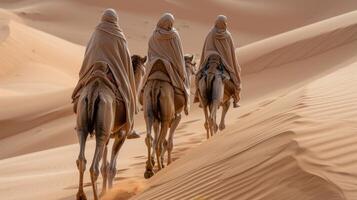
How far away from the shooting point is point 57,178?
12984mm

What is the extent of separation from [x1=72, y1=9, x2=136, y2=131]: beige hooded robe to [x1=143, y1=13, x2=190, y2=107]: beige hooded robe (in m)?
1.28

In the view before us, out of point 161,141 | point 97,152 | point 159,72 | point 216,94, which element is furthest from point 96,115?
point 216,94

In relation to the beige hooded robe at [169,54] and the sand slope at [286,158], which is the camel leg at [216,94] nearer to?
the beige hooded robe at [169,54]

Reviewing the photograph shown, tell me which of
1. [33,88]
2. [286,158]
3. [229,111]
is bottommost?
[33,88]

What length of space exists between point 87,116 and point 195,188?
253cm

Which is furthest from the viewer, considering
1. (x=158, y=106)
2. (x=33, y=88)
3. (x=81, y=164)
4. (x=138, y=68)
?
(x=33, y=88)

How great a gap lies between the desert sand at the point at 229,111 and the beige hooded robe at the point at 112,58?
107 cm

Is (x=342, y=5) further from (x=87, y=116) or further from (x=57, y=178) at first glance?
(x=87, y=116)

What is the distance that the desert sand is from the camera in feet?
20.3

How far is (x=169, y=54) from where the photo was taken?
1138cm

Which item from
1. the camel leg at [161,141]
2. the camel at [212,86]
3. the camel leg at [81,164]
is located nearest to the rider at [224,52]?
the camel at [212,86]

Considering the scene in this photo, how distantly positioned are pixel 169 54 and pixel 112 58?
6.31 feet

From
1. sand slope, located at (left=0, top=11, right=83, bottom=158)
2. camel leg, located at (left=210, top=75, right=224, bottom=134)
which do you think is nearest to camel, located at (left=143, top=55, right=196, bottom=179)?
camel leg, located at (left=210, top=75, right=224, bottom=134)

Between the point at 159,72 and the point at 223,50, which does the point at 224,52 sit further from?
the point at 159,72
